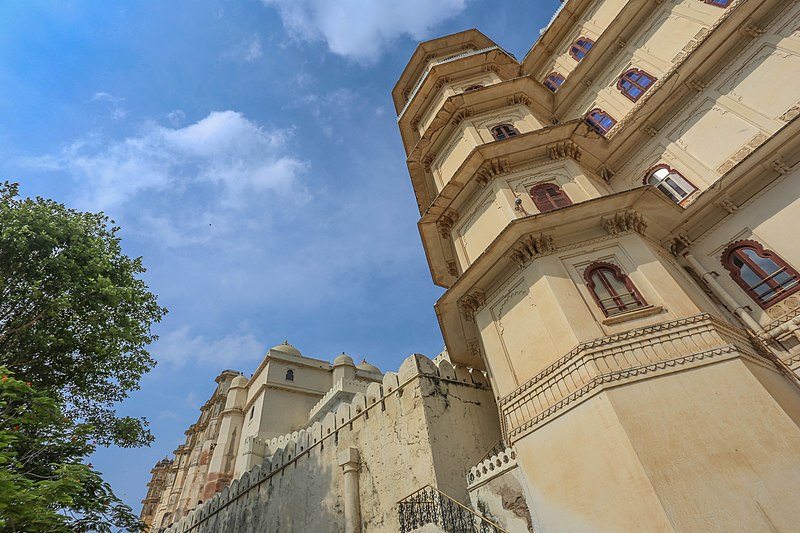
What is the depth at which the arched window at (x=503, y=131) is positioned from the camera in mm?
14383

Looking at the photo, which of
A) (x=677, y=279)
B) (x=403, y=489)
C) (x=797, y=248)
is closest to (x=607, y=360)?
(x=677, y=279)

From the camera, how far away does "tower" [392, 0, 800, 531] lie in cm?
638

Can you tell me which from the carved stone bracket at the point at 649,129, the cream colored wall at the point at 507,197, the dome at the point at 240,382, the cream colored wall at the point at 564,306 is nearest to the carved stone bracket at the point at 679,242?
the cream colored wall at the point at 564,306

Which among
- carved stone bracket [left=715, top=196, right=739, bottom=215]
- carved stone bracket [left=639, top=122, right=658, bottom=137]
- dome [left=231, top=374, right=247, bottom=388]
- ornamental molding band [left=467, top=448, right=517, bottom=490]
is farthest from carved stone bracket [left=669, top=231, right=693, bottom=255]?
dome [left=231, top=374, right=247, bottom=388]

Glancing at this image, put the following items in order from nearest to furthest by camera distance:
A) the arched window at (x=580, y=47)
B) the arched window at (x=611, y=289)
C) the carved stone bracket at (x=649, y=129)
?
the arched window at (x=611, y=289) → the carved stone bracket at (x=649, y=129) → the arched window at (x=580, y=47)

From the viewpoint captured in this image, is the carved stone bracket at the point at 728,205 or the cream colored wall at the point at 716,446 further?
the carved stone bracket at the point at 728,205

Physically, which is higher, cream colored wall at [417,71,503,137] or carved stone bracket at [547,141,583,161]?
cream colored wall at [417,71,503,137]

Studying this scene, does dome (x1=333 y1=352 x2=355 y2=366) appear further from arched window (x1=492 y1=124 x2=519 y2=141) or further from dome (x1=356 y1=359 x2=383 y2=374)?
arched window (x1=492 y1=124 x2=519 y2=141)

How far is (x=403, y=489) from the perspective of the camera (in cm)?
1009

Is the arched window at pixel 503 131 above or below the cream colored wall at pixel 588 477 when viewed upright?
above

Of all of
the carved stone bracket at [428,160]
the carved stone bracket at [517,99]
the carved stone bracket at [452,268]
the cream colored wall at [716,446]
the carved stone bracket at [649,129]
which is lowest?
the cream colored wall at [716,446]

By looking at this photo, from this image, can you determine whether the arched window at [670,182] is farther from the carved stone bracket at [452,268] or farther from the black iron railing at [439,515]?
the black iron railing at [439,515]

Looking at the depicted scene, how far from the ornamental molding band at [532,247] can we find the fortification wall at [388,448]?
399 cm

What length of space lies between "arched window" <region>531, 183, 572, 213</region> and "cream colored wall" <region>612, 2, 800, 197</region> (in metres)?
3.56
